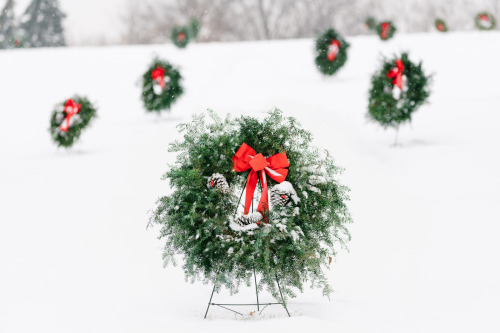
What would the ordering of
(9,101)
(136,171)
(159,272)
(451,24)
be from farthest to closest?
(451,24) < (9,101) < (136,171) < (159,272)

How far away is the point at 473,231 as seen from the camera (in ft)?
25.4

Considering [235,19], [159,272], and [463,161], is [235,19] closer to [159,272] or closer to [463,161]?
[463,161]

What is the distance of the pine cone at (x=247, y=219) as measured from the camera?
4105 mm

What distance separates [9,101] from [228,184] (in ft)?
52.4

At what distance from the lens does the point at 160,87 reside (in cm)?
1541

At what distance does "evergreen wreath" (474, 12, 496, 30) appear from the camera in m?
23.9

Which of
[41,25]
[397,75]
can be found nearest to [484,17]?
[397,75]

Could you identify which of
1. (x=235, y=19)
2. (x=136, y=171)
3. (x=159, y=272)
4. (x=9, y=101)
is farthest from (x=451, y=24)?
(x=159, y=272)

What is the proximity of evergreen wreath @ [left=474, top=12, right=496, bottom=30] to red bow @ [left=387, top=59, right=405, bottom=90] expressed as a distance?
13.7m

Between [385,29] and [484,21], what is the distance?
4350 millimetres

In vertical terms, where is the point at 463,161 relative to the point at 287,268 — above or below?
above

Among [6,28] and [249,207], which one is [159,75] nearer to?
[249,207]

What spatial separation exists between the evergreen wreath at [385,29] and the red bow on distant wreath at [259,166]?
21.0m

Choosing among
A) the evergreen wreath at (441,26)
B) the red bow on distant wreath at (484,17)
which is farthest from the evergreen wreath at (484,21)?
the evergreen wreath at (441,26)
